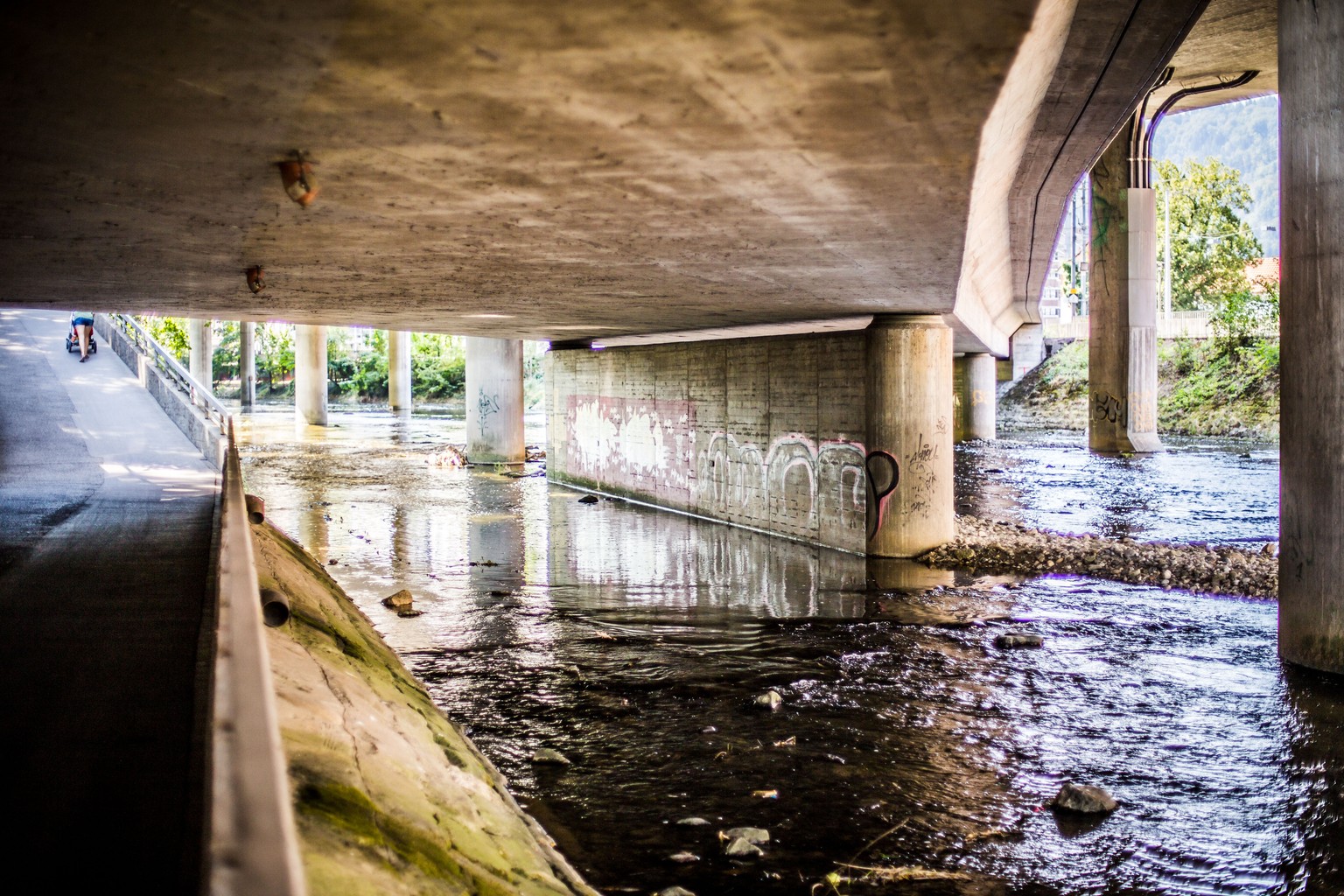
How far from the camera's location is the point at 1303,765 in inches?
279

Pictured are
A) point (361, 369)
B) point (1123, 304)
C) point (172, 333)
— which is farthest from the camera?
point (361, 369)

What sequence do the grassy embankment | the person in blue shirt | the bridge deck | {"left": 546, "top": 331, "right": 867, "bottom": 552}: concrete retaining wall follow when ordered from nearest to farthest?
the bridge deck → {"left": 546, "top": 331, "right": 867, "bottom": 552}: concrete retaining wall → the person in blue shirt → the grassy embankment

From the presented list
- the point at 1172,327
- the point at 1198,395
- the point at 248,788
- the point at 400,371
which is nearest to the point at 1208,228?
the point at 1172,327

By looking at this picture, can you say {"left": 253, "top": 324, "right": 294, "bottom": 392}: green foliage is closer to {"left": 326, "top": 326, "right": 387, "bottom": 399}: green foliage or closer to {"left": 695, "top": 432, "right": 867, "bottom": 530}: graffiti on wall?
{"left": 326, "top": 326, "right": 387, "bottom": 399}: green foliage

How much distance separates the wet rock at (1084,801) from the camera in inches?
251

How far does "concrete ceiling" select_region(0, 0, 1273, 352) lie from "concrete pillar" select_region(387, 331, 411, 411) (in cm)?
5494

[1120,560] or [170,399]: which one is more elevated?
[170,399]

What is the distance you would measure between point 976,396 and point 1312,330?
117ft

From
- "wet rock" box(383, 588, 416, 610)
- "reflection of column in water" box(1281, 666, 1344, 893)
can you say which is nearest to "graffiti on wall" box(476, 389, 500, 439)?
"wet rock" box(383, 588, 416, 610)

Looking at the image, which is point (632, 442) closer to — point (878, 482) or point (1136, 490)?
point (878, 482)

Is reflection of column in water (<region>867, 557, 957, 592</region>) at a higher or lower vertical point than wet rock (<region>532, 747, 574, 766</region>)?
higher

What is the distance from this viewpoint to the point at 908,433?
1519 cm

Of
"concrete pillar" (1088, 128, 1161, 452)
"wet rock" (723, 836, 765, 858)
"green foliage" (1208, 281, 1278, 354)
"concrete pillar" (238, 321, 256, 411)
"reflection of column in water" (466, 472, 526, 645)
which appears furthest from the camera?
"concrete pillar" (238, 321, 256, 411)

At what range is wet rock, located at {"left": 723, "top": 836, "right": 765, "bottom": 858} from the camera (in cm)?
584
